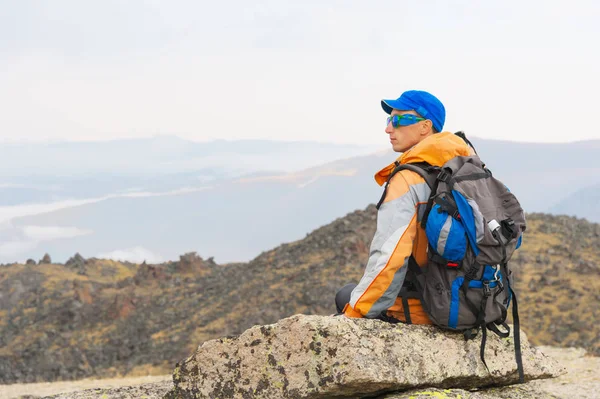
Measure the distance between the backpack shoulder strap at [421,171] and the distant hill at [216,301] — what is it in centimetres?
1771

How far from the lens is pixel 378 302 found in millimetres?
6172

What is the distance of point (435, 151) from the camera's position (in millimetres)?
6336

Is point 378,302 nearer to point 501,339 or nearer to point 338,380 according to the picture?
point 338,380

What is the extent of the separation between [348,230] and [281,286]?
21.0 feet

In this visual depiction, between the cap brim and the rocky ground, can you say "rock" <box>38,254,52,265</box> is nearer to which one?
the rocky ground

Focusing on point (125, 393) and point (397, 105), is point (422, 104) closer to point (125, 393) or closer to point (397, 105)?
point (397, 105)

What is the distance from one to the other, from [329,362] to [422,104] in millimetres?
2731

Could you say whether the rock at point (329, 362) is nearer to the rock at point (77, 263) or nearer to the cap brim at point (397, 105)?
the cap brim at point (397, 105)

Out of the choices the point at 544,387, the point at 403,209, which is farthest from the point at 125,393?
the point at 544,387

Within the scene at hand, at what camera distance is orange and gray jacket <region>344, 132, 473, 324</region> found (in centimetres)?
597

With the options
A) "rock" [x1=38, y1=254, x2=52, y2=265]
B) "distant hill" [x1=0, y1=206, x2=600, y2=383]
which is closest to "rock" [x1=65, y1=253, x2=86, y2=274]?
"rock" [x1=38, y1=254, x2=52, y2=265]

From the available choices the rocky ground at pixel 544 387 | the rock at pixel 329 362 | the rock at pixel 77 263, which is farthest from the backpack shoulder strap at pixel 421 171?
the rock at pixel 77 263

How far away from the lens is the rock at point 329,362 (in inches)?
230

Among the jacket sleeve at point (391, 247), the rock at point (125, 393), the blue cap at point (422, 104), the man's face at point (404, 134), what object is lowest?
the rock at point (125, 393)
